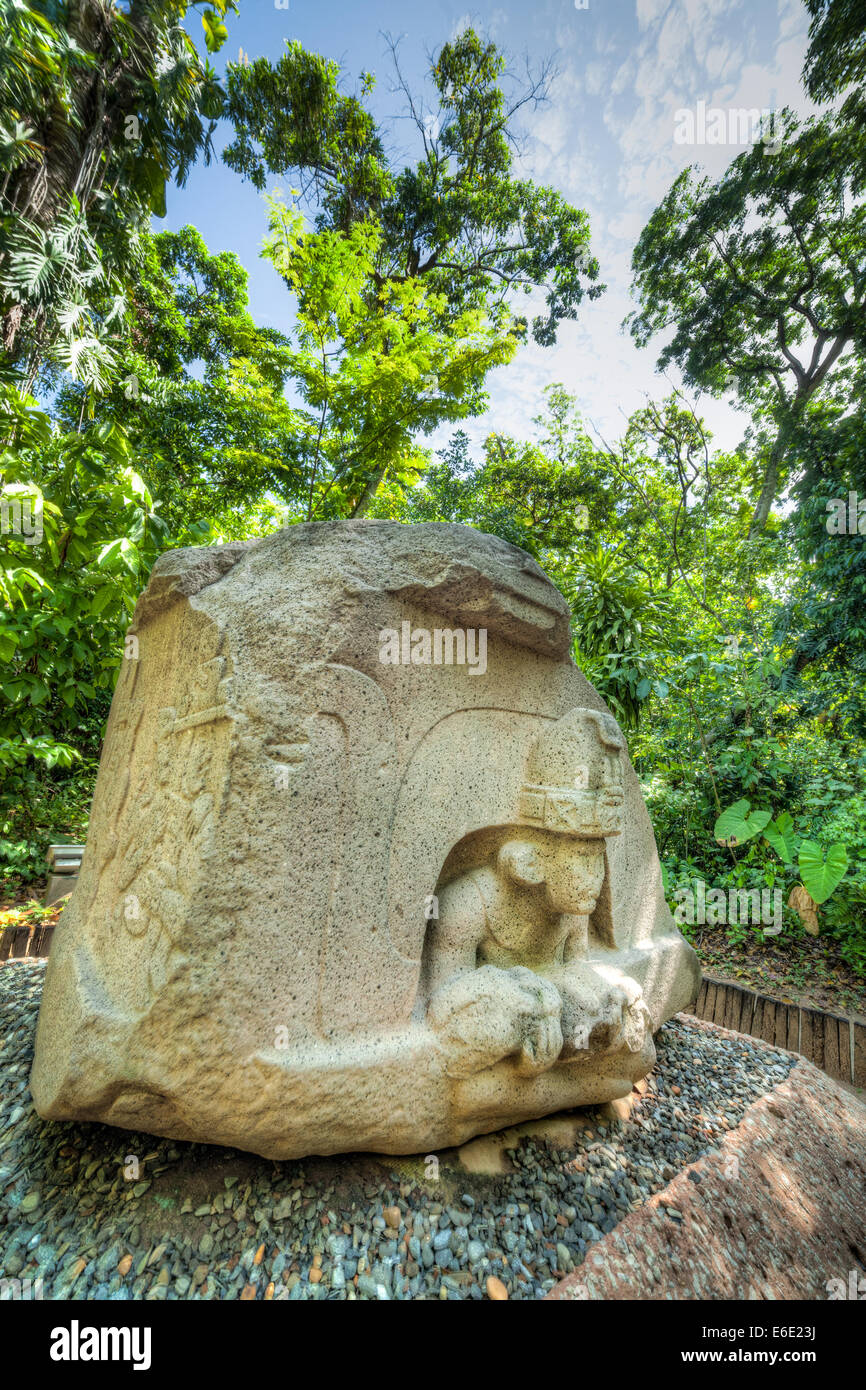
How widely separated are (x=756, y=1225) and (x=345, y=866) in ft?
5.78

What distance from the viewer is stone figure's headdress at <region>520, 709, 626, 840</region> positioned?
2.02 metres

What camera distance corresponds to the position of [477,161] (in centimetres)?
1015

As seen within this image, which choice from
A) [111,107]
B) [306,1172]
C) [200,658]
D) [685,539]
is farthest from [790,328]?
[306,1172]

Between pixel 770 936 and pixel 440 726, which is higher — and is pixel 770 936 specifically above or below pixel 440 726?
below

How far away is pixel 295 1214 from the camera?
5.50ft

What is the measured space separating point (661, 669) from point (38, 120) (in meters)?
8.47

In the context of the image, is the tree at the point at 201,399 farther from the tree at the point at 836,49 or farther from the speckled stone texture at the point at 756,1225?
the tree at the point at 836,49

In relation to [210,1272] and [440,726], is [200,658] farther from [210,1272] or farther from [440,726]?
[210,1272]

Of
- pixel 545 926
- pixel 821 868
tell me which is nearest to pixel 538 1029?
pixel 545 926

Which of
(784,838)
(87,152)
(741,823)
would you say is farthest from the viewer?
(87,152)

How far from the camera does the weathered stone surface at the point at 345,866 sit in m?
1.59

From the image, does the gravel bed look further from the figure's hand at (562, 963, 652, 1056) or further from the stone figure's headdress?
the stone figure's headdress

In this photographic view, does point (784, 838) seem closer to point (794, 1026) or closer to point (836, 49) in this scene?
point (794, 1026)

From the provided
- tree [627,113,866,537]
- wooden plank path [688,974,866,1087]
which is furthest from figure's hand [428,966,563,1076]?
tree [627,113,866,537]
